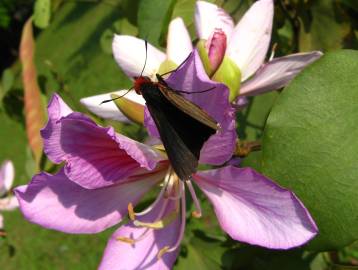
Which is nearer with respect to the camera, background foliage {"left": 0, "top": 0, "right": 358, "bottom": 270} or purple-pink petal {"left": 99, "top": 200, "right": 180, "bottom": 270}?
background foliage {"left": 0, "top": 0, "right": 358, "bottom": 270}

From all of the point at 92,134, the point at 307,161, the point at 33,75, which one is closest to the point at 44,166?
the point at 33,75

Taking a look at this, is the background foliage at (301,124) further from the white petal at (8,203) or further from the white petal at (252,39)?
the white petal at (8,203)

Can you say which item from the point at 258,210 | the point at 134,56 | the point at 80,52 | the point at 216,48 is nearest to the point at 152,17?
the point at 134,56

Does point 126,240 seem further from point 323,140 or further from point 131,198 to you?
point 323,140

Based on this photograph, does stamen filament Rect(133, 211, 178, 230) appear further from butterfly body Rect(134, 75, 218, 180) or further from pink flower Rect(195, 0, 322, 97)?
pink flower Rect(195, 0, 322, 97)

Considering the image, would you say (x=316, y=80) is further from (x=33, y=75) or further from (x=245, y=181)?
(x=33, y=75)

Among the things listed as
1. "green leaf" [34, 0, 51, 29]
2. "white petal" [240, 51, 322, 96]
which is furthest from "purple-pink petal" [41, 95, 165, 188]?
"green leaf" [34, 0, 51, 29]

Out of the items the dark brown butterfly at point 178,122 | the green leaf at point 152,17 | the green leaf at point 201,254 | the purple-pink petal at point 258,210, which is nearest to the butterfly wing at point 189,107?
the dark brown butterfly at point 178,122
